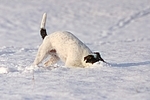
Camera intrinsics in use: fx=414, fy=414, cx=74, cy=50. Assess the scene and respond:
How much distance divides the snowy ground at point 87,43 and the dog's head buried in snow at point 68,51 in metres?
0.23

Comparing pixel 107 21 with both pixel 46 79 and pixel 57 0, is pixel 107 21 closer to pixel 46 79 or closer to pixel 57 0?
pixel 57 0

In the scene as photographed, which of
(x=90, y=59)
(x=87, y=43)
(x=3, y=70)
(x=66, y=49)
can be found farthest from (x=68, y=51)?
(x=87, y=43)

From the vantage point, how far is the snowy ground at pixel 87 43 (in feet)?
15.0

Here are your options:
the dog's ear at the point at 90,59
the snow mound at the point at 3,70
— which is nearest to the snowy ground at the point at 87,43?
the snow mound at the point at 3,70

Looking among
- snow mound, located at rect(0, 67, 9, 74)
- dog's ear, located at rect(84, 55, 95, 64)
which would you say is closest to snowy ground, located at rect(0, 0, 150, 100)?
snow mound, located at rect(0, 67, 9, 74)

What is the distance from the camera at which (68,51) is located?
20.9 feet

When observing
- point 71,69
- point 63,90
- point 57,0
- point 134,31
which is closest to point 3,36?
point 134,31

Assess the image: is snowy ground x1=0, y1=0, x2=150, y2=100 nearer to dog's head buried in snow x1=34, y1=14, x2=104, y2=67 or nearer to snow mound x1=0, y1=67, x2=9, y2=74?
snow mound x1=0, y1=67, x2=9, y2=74

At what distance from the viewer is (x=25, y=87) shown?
15.5 ft

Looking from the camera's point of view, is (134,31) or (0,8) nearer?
(134,31)

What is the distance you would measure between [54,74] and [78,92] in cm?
103

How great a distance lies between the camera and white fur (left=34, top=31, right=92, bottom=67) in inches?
244

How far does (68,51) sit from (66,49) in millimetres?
77

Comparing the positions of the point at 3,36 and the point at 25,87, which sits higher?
the point at 3,36
